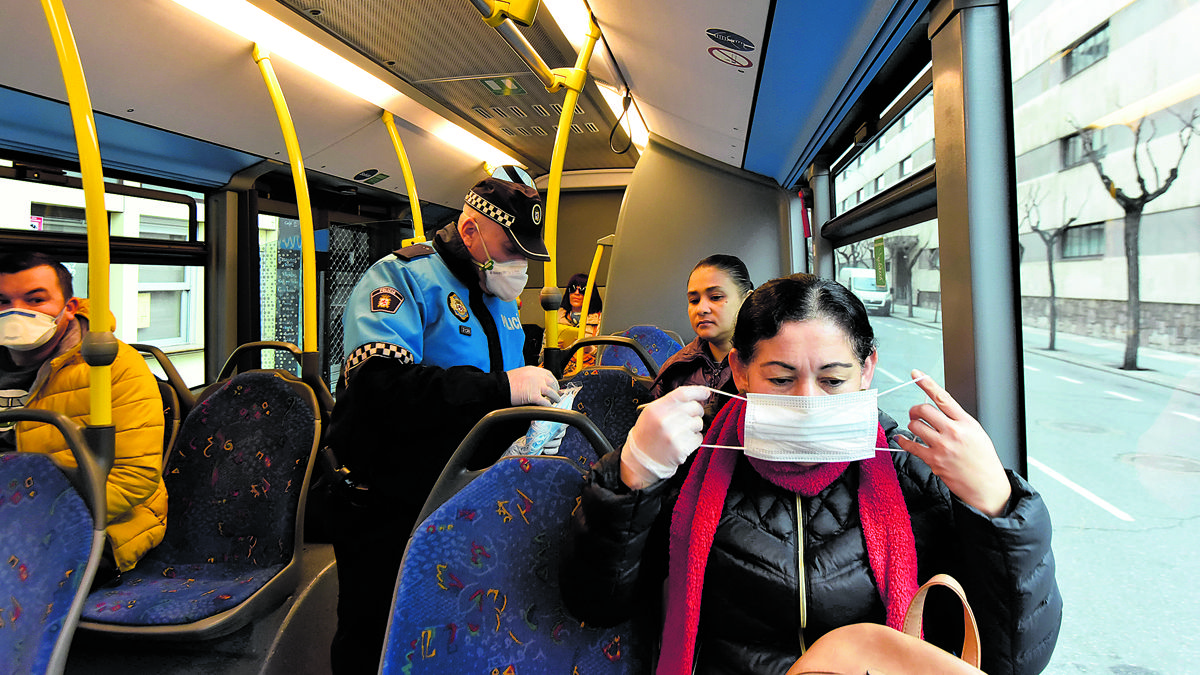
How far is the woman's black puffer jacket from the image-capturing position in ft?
3.45

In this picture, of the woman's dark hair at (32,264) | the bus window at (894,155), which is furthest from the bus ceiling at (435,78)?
the woman's dark hair at (32,264)

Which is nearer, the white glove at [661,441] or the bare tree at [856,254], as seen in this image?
the white glove at [661,441]

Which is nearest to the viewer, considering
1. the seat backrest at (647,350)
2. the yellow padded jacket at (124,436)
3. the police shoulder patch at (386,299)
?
the police shoulder patch at (386,299)

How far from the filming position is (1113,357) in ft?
4.10

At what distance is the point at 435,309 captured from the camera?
1.76 m

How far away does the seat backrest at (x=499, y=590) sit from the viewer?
3.59ft

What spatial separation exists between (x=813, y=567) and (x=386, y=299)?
120 centimetres

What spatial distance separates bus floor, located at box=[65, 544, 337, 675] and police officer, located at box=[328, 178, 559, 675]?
516mm

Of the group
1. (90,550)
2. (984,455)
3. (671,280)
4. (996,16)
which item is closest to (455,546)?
(984,455)

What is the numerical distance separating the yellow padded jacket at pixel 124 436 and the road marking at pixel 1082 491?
2.69m

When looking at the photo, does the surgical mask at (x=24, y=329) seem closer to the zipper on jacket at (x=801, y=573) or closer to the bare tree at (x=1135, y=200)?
the zipper on jacket at (x=801, y=573)

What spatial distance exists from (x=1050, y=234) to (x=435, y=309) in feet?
5.04

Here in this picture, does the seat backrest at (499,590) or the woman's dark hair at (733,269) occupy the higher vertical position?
the woman's dark hair at (733,269)

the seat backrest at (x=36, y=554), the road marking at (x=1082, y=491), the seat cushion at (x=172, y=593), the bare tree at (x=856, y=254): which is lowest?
the seat cushion at (x=172, y=593)
